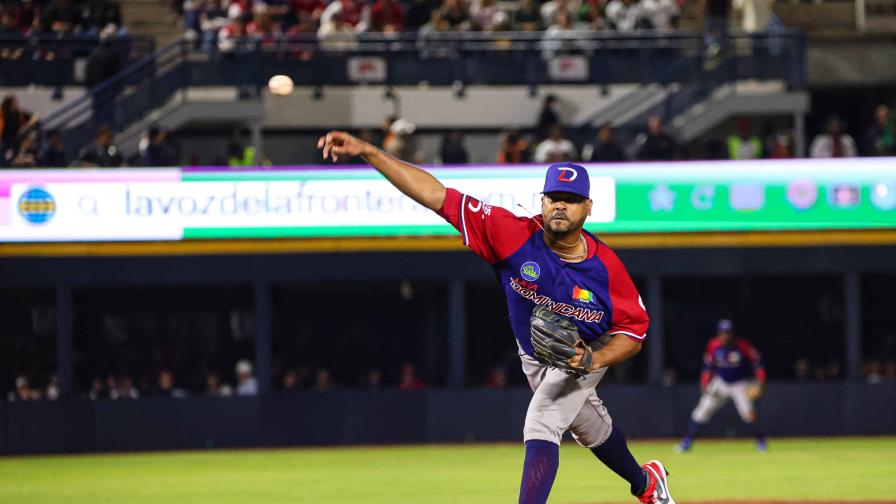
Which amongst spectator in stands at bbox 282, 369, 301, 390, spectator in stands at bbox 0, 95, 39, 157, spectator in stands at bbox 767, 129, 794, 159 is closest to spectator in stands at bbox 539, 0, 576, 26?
spectator in stands at bbox 767, 129, 794, 159

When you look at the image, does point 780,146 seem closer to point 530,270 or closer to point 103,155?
point 103,155

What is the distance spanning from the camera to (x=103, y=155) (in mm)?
19609

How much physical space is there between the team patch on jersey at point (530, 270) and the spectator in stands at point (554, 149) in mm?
12636

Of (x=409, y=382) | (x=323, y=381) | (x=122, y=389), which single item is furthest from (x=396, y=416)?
(x=122, y=389)

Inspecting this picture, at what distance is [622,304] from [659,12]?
1644 cm

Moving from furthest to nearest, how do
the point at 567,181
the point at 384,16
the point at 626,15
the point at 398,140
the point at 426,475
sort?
the point at 626,15
the point at 384,16
the point at 398,140
the point at 426,475
the point at 567,181

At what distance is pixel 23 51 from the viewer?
2178 cm

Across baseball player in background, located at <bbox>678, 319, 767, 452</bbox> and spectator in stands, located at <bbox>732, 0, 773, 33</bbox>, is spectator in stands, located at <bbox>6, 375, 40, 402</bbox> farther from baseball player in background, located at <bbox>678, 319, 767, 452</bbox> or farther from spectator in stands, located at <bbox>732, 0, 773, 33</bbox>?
spectator in stands, located at <bbox>732, 0, 773, 33</bbox>

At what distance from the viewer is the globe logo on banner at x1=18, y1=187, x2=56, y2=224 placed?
19.2 meters

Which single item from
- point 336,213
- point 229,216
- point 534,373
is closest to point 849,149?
point 336,213

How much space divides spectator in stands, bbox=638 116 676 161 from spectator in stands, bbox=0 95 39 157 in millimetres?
8027

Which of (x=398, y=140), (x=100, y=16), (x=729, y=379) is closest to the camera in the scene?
(x=729, y=379)

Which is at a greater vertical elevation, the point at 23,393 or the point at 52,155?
the point at 52,155

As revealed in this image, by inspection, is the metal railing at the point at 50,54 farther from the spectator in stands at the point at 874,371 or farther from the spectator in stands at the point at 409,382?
the spectator in stands at the point at 874,371
